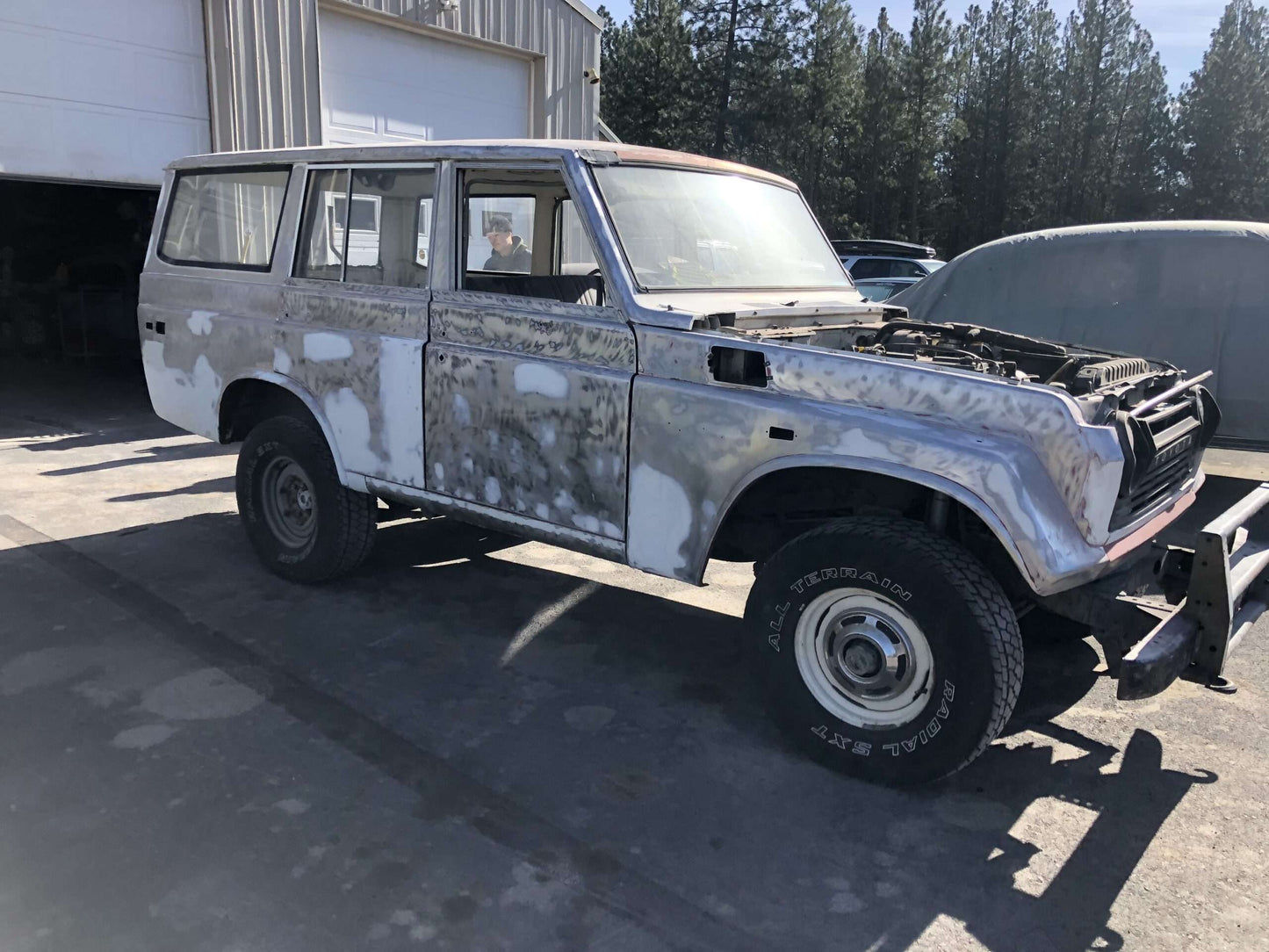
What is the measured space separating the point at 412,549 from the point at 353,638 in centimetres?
134

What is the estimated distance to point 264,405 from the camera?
5.21 metres

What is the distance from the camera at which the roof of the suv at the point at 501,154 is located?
13.0ft

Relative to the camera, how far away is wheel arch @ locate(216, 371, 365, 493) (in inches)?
183

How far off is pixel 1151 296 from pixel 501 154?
4.38 m

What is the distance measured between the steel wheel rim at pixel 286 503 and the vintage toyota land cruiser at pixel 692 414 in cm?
2

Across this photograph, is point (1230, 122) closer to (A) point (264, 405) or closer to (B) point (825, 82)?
(B) point (825, 82)

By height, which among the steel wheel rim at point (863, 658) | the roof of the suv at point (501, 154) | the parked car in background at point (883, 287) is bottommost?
the steel wheel rim at point (863, 658)

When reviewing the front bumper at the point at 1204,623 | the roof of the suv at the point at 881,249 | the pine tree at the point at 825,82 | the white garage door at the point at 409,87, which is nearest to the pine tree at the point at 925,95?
the pine tree at the point at 825,82

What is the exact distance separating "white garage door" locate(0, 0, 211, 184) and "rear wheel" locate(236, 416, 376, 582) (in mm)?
5322

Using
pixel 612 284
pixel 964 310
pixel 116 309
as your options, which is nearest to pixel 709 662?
pixel 612 284

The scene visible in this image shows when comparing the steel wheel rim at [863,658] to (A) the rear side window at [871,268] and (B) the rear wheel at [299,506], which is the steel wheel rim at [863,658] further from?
(A) the rear side window at [871,268]

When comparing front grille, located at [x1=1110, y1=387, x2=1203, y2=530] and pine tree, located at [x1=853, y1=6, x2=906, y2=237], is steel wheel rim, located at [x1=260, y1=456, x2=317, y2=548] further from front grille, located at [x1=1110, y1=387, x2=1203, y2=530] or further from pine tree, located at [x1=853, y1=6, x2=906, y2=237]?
pine tree, located at [x1=853, y1=6, x2=906, y2=237]

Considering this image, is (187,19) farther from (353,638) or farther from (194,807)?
(194,807)

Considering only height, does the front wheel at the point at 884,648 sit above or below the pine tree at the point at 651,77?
below
